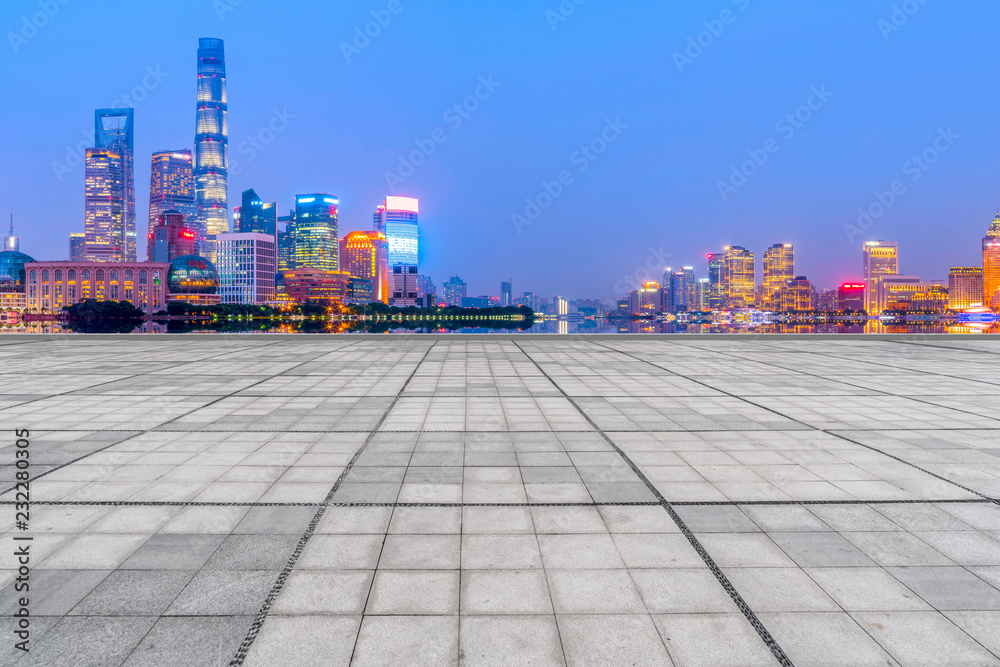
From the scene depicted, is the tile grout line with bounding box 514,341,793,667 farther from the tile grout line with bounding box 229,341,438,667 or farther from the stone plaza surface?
the tile grout line with bounding box 229,341,438,667

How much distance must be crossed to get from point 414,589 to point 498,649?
112cm

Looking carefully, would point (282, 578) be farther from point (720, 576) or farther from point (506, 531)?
point (720, 576)

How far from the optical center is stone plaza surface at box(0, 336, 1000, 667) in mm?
4219

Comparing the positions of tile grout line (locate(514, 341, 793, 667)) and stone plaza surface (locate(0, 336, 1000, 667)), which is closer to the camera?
tile grout line (locate(514, 341, 793, 667))

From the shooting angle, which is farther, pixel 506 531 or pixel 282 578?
pixel 506 531

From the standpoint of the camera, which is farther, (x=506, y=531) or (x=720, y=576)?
(x=506, y=531)

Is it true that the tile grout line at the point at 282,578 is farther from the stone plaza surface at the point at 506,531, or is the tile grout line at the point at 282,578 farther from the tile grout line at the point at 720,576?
the tile grout line at the point at 720,576

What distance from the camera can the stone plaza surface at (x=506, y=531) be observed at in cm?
422

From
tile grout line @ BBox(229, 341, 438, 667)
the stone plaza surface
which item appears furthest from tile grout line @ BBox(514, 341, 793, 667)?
tile grout line @ BBox(229, 341, 438, 667)

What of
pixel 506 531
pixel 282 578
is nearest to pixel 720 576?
pixel 506 531

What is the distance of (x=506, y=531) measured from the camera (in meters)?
6.11

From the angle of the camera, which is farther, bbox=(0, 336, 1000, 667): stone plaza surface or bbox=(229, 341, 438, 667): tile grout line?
bbox=(0, 336, 1000, 667): stone plaza surface

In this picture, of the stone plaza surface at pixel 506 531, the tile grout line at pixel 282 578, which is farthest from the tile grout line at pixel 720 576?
the tile grout line at pixel 282 578

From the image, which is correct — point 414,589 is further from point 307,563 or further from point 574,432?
point 574,432
